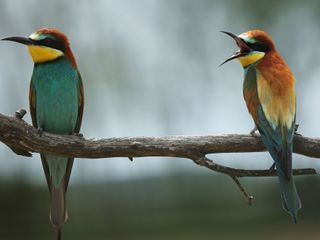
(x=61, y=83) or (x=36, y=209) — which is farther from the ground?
(x=61, y=83)

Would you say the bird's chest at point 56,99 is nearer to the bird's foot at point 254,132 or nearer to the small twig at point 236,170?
the small twig at point 236,170

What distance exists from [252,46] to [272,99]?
0.80 ft

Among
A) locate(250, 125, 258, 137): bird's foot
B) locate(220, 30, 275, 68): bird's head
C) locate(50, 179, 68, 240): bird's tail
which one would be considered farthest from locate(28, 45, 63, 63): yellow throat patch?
locate(250, 125, 258, 137): bird's foot

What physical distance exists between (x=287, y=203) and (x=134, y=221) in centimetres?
576

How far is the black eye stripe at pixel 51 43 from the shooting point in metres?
3.51

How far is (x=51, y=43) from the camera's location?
354 cm

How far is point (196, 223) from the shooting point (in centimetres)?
826

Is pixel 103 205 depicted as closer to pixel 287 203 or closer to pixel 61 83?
pixel 61 83

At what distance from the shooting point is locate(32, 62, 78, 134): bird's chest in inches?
145

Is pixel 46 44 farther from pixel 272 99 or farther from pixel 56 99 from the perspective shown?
pixel 272 99

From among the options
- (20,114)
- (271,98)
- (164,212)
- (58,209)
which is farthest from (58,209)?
(164,212)

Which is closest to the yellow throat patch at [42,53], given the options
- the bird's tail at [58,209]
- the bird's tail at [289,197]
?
the bird's tail at [58,209]

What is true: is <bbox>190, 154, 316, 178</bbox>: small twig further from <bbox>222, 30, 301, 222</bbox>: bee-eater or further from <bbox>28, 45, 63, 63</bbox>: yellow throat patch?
<bbox>28, 45, 63, 63</bbox>: yellow throat patch

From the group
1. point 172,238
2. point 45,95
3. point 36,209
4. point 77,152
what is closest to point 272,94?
point 77,152
